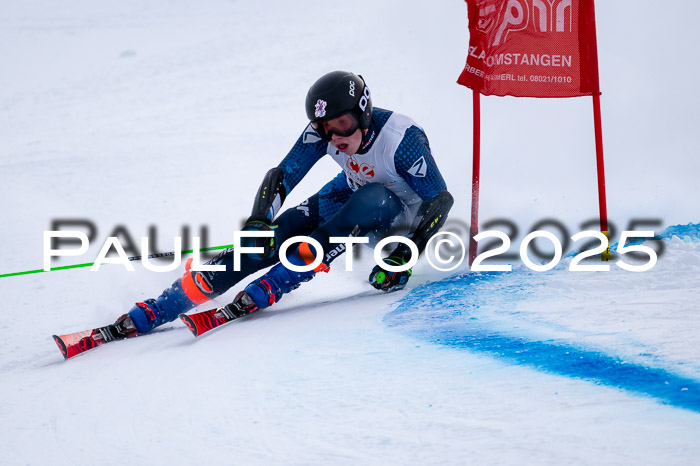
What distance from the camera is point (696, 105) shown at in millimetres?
7949

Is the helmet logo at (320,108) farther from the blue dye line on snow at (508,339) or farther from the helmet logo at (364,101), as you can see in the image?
the blue dye line on snow at (508,339)

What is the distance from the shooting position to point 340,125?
12.3ft

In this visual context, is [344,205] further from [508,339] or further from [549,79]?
[549,79]

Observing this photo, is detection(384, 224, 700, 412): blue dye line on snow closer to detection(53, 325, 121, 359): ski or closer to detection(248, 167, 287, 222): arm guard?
detection(248, 167, 287, 222): arm guard

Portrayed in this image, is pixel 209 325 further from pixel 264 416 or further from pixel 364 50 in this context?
pixel 364 50

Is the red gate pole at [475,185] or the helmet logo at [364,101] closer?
the helmet logo at [364,101]

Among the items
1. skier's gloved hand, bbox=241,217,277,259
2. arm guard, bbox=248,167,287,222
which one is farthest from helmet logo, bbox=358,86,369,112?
skier's gloved hand, bbox=241,217,277,259

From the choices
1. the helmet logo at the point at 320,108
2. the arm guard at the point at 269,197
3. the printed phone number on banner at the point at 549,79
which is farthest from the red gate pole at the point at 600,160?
the arm guard at the point at 269,197

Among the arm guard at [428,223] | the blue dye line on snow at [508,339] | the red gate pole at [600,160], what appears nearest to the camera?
the blue dye line on snow at [508,339]

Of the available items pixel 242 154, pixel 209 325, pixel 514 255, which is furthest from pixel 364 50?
pixel 209 325

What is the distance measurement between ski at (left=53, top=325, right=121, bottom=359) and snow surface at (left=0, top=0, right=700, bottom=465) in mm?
62

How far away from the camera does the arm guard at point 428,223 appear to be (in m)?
3.81

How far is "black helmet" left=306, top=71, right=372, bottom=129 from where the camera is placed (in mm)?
3668

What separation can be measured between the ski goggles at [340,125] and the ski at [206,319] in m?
0.98
